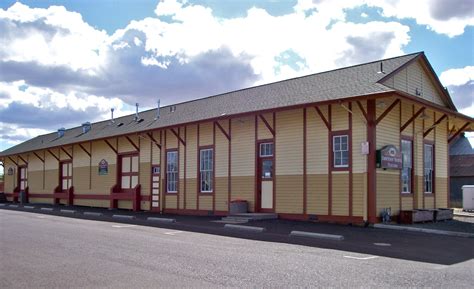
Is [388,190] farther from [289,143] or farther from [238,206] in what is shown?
[238,206]

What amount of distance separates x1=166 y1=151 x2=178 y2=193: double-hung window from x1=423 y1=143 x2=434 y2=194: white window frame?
35.7 ft

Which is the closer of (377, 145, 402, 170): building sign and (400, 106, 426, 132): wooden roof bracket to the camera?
(377, 145, 402, 170): building sign

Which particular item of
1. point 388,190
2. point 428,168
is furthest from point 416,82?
point 388,190

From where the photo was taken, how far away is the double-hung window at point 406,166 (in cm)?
1792

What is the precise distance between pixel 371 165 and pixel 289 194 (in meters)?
3.50

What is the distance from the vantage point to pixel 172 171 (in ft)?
78.4

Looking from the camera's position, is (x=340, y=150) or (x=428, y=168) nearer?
(x=340, y=150)

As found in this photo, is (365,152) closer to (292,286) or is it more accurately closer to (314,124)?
(314,124)

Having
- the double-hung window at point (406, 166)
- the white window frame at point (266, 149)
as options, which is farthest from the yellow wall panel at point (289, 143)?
the double-hung window at point (406, 166)

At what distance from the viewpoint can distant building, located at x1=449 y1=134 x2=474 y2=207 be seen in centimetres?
3750

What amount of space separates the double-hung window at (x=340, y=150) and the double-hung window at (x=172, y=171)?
9.02 m

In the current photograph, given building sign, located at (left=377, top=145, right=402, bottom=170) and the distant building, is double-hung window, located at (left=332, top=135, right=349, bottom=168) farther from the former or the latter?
the distant building

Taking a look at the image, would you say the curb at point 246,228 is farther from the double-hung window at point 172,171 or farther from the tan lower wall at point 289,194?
the double-hung window at point 172,171

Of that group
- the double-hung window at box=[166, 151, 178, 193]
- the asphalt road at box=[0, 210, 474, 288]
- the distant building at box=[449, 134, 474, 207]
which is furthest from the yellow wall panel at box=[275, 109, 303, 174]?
the distant building at box=[449, 134, 474, 207]
